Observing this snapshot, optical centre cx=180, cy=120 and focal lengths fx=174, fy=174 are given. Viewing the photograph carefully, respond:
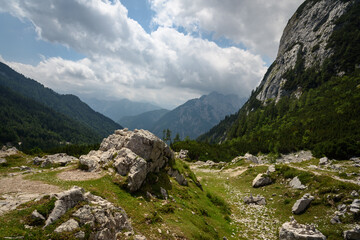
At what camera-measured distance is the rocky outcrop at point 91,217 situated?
1162 cm

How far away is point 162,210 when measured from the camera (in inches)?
752

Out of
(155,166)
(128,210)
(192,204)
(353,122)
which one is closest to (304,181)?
(192,204)

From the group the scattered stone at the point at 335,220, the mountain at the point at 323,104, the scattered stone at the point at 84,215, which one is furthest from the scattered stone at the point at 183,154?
the scattered stone at the point at 84,215

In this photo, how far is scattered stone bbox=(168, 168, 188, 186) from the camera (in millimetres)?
30797

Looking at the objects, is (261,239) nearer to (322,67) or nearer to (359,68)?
(359,68)

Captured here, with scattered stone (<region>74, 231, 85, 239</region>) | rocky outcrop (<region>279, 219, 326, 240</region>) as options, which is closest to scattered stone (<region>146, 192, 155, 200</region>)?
scattered stone (<region>74, 231, 85, 239</region>)

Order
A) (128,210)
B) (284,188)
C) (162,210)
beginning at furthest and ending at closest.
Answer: (284,188), (162,210), (128,210)

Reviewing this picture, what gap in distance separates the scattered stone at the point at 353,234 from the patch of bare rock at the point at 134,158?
20899mm

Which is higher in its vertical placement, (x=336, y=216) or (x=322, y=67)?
(x=322, y=67)

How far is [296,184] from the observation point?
32062 millimetres

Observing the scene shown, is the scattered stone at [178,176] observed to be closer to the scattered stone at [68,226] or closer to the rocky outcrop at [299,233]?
the rocky outcrop at [299,233]

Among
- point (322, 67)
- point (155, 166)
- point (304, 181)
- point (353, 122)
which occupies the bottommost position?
point (155, 166)

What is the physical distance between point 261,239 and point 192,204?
8937mm

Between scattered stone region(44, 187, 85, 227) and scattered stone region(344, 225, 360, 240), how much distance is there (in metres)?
25.6
